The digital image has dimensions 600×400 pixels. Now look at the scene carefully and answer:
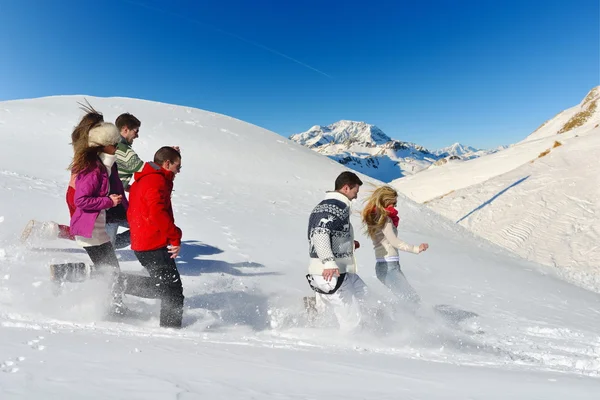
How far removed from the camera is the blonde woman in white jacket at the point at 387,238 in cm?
547

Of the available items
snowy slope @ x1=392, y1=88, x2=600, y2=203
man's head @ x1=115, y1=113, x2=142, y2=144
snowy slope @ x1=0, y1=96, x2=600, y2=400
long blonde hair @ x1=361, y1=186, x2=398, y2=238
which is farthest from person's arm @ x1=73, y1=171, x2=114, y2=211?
snowy slope @ x1=392, y1=88, x2=600, y2=203

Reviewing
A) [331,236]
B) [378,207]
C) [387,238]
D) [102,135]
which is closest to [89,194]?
[102,135]

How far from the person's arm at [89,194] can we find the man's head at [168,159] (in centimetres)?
65

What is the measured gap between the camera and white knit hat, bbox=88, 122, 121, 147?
4.23 meters

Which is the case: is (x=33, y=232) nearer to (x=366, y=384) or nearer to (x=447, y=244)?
(x=366, y=384)

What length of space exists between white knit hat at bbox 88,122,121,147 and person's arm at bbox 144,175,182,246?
0.71 m

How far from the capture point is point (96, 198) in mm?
4125

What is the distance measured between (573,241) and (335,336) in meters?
17.4

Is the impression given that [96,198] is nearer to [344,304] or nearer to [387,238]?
[344,304]

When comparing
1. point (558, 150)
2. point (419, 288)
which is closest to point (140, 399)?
point (419, 288)

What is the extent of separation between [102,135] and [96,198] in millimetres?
658

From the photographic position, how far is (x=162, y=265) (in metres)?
3.99

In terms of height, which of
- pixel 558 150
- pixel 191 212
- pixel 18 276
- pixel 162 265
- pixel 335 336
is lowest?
pixel 335 336

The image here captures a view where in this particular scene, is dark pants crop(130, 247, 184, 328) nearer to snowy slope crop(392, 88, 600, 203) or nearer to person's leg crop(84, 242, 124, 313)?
person's leg crop(84, 242, 124, 313)
